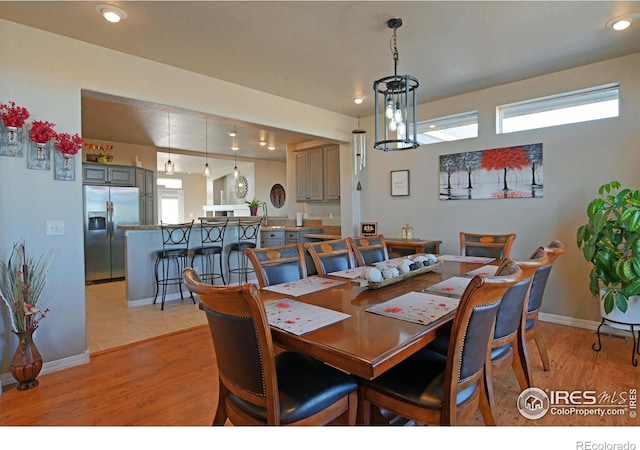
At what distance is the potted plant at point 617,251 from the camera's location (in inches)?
105

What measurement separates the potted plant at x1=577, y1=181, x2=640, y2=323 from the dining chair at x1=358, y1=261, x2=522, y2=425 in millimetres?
1913

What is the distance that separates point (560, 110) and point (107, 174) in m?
6.68

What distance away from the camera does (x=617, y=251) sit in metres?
2.88

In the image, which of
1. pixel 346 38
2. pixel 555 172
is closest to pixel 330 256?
pixel 346 38

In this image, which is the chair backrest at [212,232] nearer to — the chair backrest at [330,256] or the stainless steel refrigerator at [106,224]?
the stainless steel refrigerator at [106,224]

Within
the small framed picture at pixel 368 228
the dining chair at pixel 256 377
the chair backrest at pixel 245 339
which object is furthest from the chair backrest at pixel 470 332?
the small framed picture at pixel 368 228

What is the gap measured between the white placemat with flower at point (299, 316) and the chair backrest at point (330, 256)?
0.87 m

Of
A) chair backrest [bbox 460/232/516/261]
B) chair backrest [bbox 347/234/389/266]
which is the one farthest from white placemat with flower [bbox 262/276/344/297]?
chair backrest [bbox 460/232/516/261]

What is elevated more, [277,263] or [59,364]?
[277,263]

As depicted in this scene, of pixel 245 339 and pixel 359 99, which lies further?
pixel 359 99

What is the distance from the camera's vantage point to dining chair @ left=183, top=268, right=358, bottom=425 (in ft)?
3.80

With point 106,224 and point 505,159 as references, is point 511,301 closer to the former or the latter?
point 505,159

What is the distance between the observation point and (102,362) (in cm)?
278
